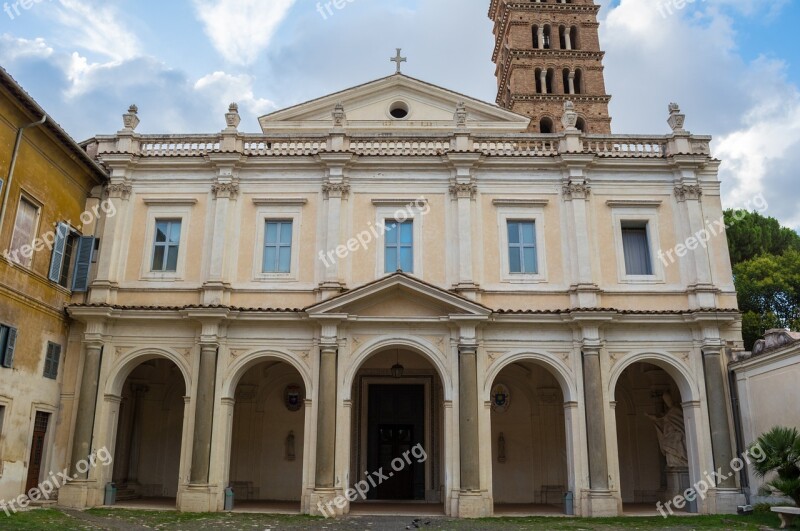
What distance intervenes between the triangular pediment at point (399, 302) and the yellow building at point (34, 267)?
6.91 meters

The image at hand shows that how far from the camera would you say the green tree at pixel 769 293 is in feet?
97.7

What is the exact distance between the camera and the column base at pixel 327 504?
16.5 metres

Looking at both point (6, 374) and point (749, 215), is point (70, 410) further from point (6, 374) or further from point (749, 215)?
point (749, 215)

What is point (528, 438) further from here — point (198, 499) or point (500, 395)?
point (198, 499)

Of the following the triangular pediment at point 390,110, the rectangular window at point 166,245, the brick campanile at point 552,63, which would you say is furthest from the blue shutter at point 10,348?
the brick campanile at point 552,63

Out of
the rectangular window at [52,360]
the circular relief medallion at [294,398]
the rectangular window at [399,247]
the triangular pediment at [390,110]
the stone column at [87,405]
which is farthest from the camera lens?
the triangular pediment at [390,110]

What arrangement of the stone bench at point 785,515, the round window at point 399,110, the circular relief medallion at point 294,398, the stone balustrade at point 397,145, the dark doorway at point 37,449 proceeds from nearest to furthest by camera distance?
the stone bench at point 785,515, the dark doorway at point 37,449, the stone balustrade at point 397,145, the circular relief medallion at point 294,398, the round window at point 399,110

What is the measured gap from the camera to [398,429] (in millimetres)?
20906

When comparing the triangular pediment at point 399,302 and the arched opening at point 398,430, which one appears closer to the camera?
the triangular pediment at point 399,302

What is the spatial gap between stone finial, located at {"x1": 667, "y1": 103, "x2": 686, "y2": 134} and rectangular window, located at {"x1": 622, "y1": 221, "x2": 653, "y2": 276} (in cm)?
309

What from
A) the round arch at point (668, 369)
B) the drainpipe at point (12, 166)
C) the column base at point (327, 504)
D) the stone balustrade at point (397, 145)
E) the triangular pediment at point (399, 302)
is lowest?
the column base at point (327, 504)

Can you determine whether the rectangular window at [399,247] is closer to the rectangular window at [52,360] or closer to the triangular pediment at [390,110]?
the triangular pediment at [390,110]

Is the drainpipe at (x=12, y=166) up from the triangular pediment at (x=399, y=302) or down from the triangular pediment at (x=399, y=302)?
up

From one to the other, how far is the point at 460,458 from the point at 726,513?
6812 millimetres
